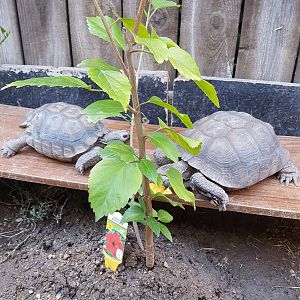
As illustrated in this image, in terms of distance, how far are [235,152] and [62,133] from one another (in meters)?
0.65

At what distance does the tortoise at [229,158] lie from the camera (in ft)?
4.27

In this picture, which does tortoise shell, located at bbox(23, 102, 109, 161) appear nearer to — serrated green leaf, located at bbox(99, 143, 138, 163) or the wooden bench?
the wooden bench

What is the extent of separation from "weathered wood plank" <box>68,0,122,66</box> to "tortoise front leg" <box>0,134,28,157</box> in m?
0.61

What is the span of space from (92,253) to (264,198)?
650 mm

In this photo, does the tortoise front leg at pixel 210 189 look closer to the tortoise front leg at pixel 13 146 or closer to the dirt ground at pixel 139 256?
the dirt ground at pixel 139 256

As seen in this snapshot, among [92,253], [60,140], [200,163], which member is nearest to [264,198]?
[200,163]

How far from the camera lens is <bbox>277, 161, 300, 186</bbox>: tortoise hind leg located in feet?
4.68

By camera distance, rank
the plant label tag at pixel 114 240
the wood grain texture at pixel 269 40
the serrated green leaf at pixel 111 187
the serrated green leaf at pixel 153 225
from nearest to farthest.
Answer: the serrated green leaf at pixel 111 187
the serrated green leaf at pixel 153 225
the plant label tag at pixel 114 240
the wood grain texture at pixel 269 40

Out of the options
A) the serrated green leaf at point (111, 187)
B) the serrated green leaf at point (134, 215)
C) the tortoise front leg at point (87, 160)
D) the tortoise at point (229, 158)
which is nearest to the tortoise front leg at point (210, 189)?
the tortoise at point (229, 158)

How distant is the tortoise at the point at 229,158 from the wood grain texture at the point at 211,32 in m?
0.52

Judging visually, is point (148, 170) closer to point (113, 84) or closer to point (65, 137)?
point (113, 84)

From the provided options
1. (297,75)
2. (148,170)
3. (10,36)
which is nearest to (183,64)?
(148,170)

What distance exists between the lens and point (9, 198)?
1.77 meters

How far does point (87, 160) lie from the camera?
4.69 feet
